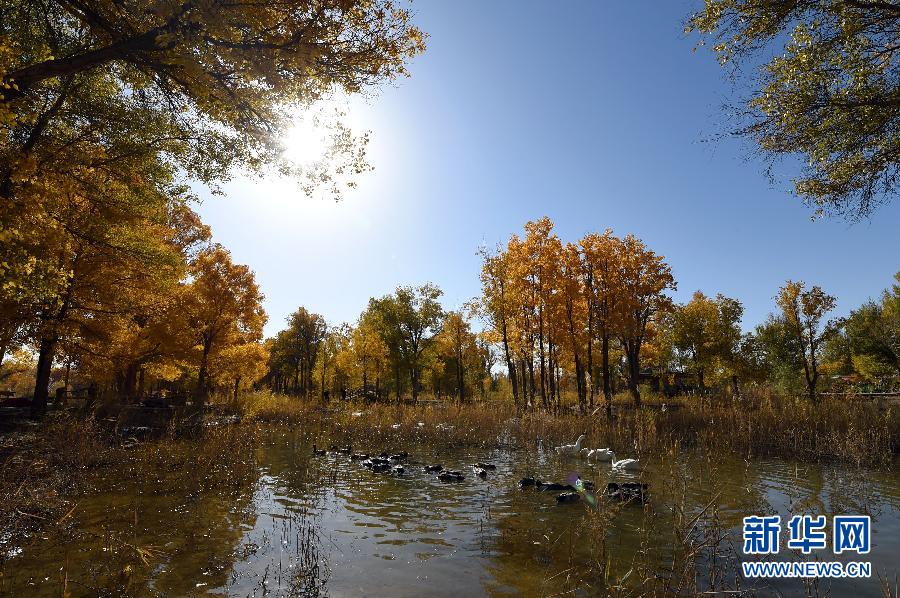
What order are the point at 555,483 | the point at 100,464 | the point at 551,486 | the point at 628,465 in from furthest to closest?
the point at 100,464
the point at 628,465
the point at 555,483
the point at 551,486

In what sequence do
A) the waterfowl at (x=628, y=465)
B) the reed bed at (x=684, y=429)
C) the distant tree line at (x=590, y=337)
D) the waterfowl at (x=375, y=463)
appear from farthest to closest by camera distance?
the distant tree line at (x=590, y=337), the reed bed at (x=684, y=429), the waterfowl at (x=375, y=463), the waterfowl at (x=628, y=465)

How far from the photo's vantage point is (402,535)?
21.5 feet

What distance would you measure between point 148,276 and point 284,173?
31.8 ft

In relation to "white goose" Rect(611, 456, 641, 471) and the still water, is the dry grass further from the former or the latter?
"white goose" Rect(611, 456, 641, 471)

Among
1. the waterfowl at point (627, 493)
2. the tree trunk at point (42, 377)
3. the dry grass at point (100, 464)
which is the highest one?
the tree trunk at point (42, 377)

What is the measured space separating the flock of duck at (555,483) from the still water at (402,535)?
0.27 m

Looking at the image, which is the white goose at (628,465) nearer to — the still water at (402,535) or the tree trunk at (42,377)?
the still water at (402,535)

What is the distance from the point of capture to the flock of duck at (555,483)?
7.98 meters

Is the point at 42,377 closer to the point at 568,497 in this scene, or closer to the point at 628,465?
the point at 568,497

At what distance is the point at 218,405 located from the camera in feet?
80.6

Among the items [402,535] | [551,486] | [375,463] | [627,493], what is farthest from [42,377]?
[627,493]

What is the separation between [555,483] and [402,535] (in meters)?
4.13

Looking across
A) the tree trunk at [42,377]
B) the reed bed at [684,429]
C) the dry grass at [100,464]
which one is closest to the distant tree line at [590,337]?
the reed bed at [684,429]

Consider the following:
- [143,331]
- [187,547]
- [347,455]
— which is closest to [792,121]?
[187,547]
